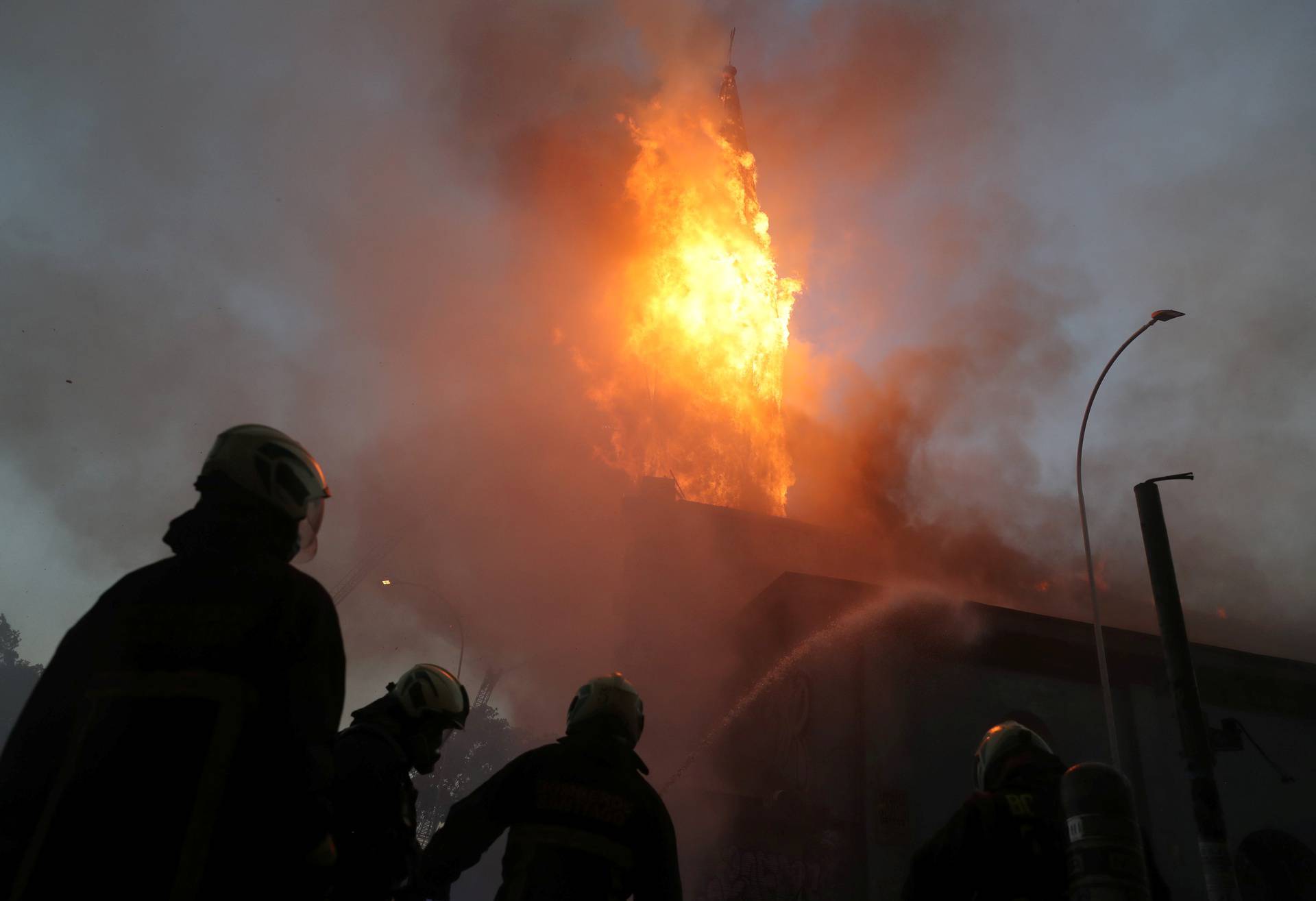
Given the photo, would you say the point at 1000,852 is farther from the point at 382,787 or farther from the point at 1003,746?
the point at 382,787

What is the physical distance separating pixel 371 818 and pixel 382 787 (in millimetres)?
154

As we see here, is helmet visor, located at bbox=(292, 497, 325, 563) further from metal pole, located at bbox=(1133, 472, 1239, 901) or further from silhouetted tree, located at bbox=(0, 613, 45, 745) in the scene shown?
silhouetted tree, located at bbox=(0, 613, 45, 745)

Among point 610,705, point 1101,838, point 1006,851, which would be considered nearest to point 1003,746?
point 1006,851

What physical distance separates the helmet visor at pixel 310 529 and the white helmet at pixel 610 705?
156 cm

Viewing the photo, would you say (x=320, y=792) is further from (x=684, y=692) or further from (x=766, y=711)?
(x=684, y=692)

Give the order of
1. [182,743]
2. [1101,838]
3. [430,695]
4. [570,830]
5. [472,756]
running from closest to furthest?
[182,743] → [1101,838] → [570,830] → [430,695] → [472,756]

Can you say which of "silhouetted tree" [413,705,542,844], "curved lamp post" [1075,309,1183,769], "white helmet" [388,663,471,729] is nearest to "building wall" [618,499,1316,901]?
"curved lamp post" [1075,309,1183,769]

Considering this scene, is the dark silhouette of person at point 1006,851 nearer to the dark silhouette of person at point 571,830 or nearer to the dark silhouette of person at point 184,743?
the dark silhouette of person at point 571,830

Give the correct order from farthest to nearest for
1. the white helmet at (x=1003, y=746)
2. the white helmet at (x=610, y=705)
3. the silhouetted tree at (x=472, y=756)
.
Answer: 1. the silhouetted tree at (x=472, y=756)
2. the white helmet at (x=610, y=705)
3. the white helmet at (x=1003, y=746)

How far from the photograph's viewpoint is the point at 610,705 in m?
4.45

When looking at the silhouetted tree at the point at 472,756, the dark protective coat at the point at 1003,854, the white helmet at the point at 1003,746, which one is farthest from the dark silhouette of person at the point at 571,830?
the silhouetted tree at the point at 472,756

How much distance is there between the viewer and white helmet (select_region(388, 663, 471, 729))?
16.4 feet

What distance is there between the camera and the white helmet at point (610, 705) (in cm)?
441

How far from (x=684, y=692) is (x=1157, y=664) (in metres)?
12.8
